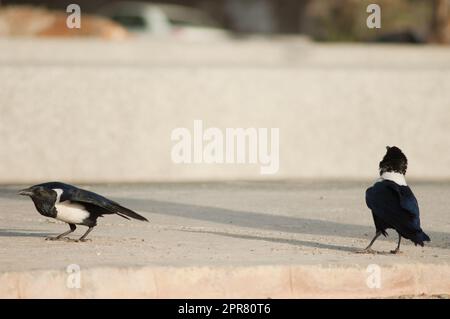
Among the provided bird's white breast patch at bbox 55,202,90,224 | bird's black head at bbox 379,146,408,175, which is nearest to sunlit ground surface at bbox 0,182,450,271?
bird's white breast patch at bbox 55,202,90,224

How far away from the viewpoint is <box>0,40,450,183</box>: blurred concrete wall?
16.9m

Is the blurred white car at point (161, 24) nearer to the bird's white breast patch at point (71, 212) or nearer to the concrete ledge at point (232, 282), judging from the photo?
the bird's white breast patch at point (71, 212)

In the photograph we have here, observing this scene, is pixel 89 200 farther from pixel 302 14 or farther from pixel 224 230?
pixel 302 14

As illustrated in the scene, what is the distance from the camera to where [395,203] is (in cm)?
988

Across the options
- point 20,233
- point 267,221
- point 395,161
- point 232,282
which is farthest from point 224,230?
point 232,282

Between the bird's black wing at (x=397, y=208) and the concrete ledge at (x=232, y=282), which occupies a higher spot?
the bird's black wing at (x=397, y=208)

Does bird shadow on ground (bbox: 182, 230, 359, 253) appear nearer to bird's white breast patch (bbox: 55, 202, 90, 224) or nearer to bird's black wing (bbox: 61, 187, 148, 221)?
bird's black wing (bbox: 61, 187, 148, 221)

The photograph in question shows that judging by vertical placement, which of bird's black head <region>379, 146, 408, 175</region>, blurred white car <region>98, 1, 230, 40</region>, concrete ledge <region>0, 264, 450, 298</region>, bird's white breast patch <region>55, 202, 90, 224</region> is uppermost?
blurred white car <region>98, 1, 230, 40</region>

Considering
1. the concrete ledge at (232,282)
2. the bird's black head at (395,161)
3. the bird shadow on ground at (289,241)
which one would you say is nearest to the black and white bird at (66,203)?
the concrete ledge at (232,282)

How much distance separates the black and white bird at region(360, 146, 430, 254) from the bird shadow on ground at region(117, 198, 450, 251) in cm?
83

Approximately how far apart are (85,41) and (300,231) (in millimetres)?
15099

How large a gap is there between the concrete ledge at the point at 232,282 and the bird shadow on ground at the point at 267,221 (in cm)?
104

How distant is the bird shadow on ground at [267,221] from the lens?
11.6 meters
